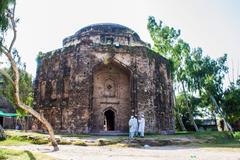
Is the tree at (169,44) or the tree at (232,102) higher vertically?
the tree at (169,44)

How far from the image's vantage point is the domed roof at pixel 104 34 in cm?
2161

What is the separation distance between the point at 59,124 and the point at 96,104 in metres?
2.80

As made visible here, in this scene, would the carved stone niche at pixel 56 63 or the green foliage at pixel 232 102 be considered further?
the green foliage at pixel 232 102

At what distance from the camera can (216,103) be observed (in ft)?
82.7

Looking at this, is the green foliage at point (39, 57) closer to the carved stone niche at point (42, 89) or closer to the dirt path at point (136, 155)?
the carved stone niche at point (42, 89)

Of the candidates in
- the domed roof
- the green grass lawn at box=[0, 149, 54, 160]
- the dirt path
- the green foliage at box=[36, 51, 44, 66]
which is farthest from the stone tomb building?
the green grass lawn at box=[0, 149, 54, 160]

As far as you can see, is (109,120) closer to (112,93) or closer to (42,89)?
(112,93)

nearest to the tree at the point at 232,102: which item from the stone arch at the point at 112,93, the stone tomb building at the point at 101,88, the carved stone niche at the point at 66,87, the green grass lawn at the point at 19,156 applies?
the stone tomb building at the point at 101,88

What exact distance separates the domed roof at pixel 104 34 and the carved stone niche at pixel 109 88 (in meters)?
3.73

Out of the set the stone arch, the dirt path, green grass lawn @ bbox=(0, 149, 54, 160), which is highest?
the stone arch

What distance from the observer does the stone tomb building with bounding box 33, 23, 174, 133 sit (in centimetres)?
1750

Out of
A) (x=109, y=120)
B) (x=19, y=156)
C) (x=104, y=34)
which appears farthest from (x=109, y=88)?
(x=19, y=156)

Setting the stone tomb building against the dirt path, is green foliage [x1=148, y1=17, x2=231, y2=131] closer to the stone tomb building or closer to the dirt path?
the stone tomb building

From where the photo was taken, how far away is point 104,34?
21.7m
